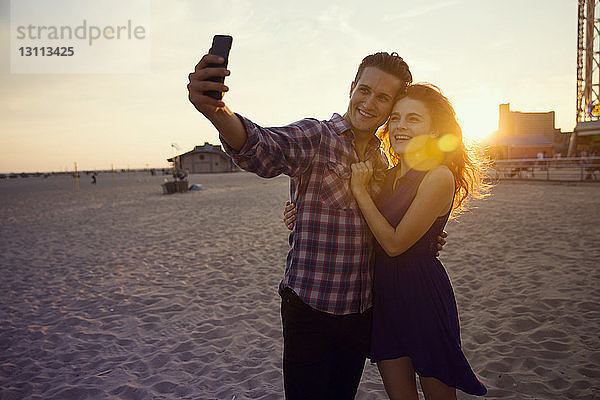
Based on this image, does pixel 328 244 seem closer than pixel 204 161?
Yes

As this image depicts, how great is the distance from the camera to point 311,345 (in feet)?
6.03

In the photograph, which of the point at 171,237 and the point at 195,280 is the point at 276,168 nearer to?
the point at 195,280

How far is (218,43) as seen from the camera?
1.30 m

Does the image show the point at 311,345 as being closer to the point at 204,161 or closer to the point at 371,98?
the point at 371,98

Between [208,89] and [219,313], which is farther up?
[208,89]

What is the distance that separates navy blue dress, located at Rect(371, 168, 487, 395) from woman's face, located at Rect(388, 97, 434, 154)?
189mm

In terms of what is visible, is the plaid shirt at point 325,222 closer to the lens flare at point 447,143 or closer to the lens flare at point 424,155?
the lens flare at point 424,155

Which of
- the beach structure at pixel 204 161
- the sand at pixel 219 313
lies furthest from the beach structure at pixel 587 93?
the beach structure at pixel 204 161

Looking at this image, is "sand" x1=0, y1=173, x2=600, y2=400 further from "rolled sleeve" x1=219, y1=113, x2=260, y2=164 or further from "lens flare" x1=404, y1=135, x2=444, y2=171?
"rolled sleeve" x1=219, y1=113, x2=260, y2=164

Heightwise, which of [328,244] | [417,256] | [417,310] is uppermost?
[328,244]

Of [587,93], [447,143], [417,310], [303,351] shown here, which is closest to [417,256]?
[417,310]

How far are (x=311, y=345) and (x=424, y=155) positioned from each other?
121 centimetres

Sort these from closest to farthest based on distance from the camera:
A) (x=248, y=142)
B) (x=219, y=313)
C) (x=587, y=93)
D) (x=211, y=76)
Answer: (x=211, y=76), (x=248, y=142), (x=219, y=313), (x=587, y=93)

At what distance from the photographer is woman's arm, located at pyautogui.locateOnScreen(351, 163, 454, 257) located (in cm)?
188
